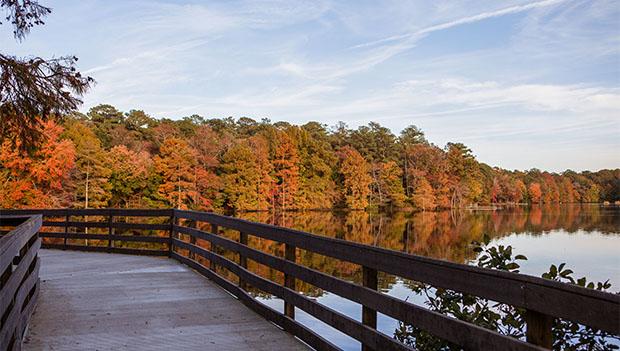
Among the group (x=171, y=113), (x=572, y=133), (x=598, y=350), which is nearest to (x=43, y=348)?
(x=598, y=350)

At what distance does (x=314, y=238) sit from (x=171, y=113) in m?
78.5

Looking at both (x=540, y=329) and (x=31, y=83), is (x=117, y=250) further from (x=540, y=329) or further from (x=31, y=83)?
(x=540, y=329)

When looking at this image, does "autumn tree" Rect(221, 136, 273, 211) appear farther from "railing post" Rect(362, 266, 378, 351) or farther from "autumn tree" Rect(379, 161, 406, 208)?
"railing post" Rect(362, 266, 378, 351)

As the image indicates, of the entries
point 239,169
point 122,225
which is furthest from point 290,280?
point 239,169

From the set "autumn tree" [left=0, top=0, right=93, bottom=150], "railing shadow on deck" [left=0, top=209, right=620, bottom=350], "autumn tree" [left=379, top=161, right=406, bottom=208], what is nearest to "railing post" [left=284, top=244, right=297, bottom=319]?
"railing shadow on deck" [left=0, top=209, right=620, bottom=350]

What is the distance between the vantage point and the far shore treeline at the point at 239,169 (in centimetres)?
3800

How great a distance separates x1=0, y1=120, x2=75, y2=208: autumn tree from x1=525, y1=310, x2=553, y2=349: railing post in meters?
33.2

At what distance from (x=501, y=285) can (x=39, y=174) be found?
3751cm

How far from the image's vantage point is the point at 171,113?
261 feet

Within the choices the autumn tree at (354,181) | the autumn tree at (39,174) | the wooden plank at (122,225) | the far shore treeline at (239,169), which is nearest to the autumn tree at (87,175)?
the far shore treeline at (239,169)

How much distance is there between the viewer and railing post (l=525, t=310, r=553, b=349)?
2205mm

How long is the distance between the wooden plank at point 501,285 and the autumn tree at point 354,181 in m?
71.8

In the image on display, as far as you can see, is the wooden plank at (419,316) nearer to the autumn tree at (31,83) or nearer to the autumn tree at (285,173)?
the autumn tree at (31,83)

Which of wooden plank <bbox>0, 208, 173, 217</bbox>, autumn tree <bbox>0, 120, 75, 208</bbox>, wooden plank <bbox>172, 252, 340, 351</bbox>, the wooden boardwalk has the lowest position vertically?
the wooden boardwalk
